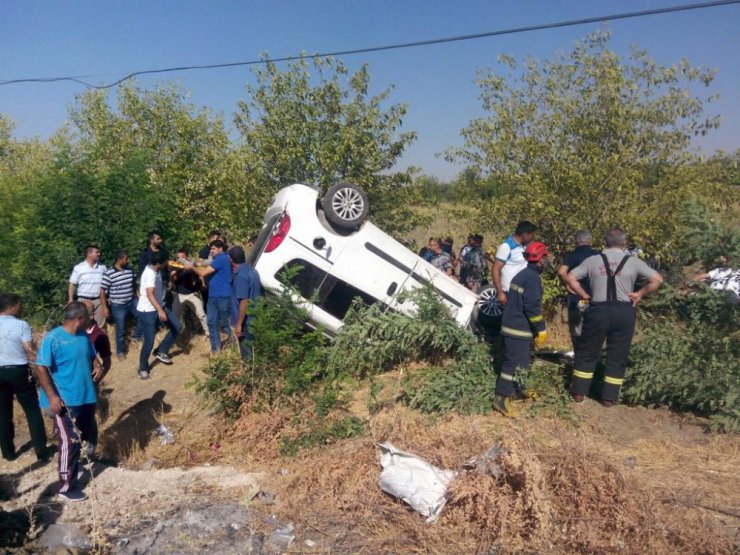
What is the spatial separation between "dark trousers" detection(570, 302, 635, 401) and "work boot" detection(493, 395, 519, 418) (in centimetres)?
67

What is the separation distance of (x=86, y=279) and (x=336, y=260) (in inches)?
144

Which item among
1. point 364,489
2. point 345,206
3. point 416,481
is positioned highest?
point 345,206

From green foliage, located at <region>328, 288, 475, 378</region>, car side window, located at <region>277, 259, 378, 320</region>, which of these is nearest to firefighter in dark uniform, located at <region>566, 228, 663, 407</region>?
green foliage, located at <region>328, 288, 475, 378</region>

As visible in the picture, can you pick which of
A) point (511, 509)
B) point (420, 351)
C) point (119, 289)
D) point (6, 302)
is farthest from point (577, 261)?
point (119, 289)

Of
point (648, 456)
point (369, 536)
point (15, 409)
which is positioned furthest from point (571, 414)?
point (15, 409)

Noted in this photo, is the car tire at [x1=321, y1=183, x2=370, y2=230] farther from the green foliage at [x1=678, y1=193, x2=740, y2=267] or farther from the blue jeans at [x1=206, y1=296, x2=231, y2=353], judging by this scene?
the green foliage at [x1=678, y1=193, x2=740, y2=267]

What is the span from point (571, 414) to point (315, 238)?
3479mm

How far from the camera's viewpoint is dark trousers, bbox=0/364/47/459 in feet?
19.0

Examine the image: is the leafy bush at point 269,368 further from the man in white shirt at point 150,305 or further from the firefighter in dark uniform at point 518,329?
the man in white shirt at point 150,305

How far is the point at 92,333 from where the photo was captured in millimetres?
5863

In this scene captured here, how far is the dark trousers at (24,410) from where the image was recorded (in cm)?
580

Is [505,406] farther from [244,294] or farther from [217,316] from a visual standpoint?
[217,316]

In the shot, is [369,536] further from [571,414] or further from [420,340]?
[420,340]

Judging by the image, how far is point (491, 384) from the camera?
20.8 ft
